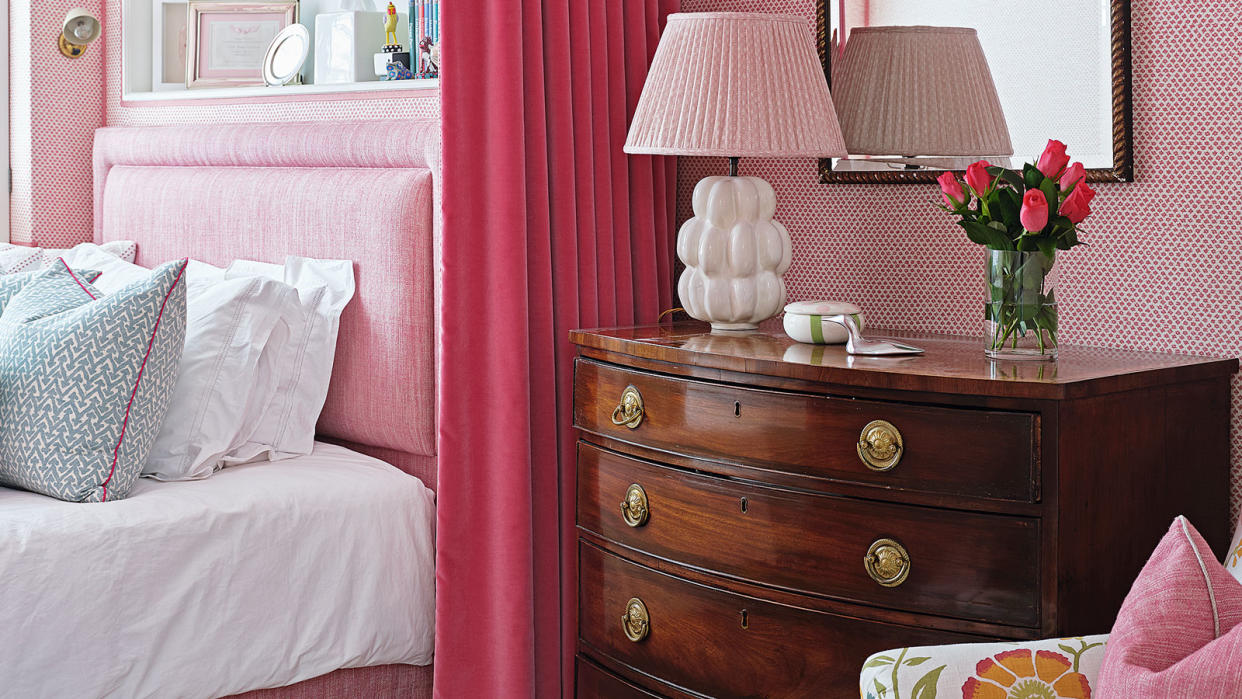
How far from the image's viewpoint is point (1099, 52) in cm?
166

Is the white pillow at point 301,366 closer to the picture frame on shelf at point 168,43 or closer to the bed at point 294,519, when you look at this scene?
the bed at point 294,519

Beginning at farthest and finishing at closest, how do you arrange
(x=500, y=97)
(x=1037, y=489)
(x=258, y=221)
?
(x=258, y=221) < (x=500, y=97) < (x=1037, y=489)

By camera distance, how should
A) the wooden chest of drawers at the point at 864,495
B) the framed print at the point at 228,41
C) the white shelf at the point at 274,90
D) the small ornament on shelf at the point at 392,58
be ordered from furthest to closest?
the framed print at the point at 228,41
the small ornament on shelf at the point at 392,58
the white shelf at the point at 274,90
the wooden chest of drawers at the point at 864,495

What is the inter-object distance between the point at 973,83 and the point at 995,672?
1.01 meters

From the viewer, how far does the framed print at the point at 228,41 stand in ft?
9.80

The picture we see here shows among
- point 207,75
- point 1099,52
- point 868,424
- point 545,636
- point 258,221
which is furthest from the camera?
point 207,75

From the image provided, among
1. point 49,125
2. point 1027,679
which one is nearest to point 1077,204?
point 1027,679

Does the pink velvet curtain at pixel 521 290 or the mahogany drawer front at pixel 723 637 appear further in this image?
the pink velvet curtain at pixel 521 290

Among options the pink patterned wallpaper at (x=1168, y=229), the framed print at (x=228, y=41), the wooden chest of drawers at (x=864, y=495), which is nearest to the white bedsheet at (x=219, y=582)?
the wooden chest of drawers at (x=864, y=495)

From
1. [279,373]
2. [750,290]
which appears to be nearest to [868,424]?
[750,290]

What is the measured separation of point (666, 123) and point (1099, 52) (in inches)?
25.6

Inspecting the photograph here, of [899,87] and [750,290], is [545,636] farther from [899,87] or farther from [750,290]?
[899,87]

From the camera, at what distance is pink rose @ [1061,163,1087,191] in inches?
58.3

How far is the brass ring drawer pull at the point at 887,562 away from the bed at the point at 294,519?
982 mm
